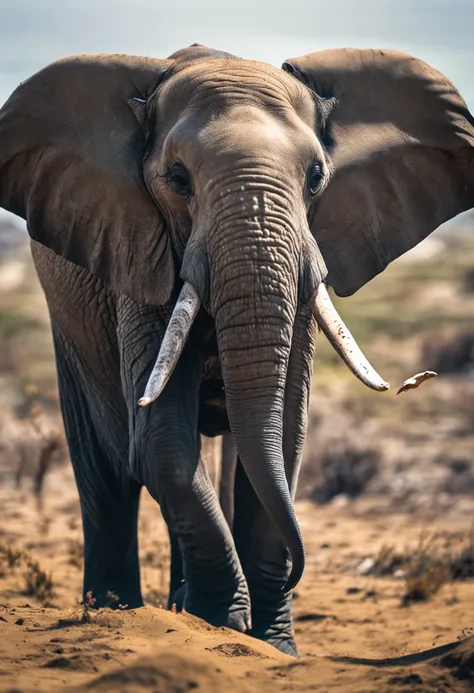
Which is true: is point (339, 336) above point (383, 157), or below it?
below

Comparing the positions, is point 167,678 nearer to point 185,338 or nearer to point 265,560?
point 185,338

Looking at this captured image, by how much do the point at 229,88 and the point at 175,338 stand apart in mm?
1237

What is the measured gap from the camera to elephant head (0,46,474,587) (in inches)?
248

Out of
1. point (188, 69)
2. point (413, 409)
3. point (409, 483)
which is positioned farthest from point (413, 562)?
point (413, 409)

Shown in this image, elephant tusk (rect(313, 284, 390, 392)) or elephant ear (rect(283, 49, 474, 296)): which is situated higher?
elephant ear (rect(283, 49, 474, 296))

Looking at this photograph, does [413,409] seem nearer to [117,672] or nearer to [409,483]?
[409,483]

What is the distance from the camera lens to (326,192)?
7082 mm

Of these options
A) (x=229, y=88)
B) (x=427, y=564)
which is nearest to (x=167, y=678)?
(x=229, y=88)

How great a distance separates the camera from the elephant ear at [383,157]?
7.23 m

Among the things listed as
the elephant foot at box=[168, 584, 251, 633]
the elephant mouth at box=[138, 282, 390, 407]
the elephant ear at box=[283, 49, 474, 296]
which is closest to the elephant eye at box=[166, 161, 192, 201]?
the elephant mouth at box=[138, 282, 390, 407]

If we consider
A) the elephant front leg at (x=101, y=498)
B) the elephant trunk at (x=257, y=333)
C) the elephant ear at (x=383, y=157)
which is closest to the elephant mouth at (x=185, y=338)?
the elephant trunk at (x=257, y=333)

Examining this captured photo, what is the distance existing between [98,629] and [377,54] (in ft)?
11.0

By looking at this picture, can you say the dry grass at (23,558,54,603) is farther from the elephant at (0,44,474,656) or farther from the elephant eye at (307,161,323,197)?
the elephant eye at (307,161,323,197)

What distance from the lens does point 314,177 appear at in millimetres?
6777
